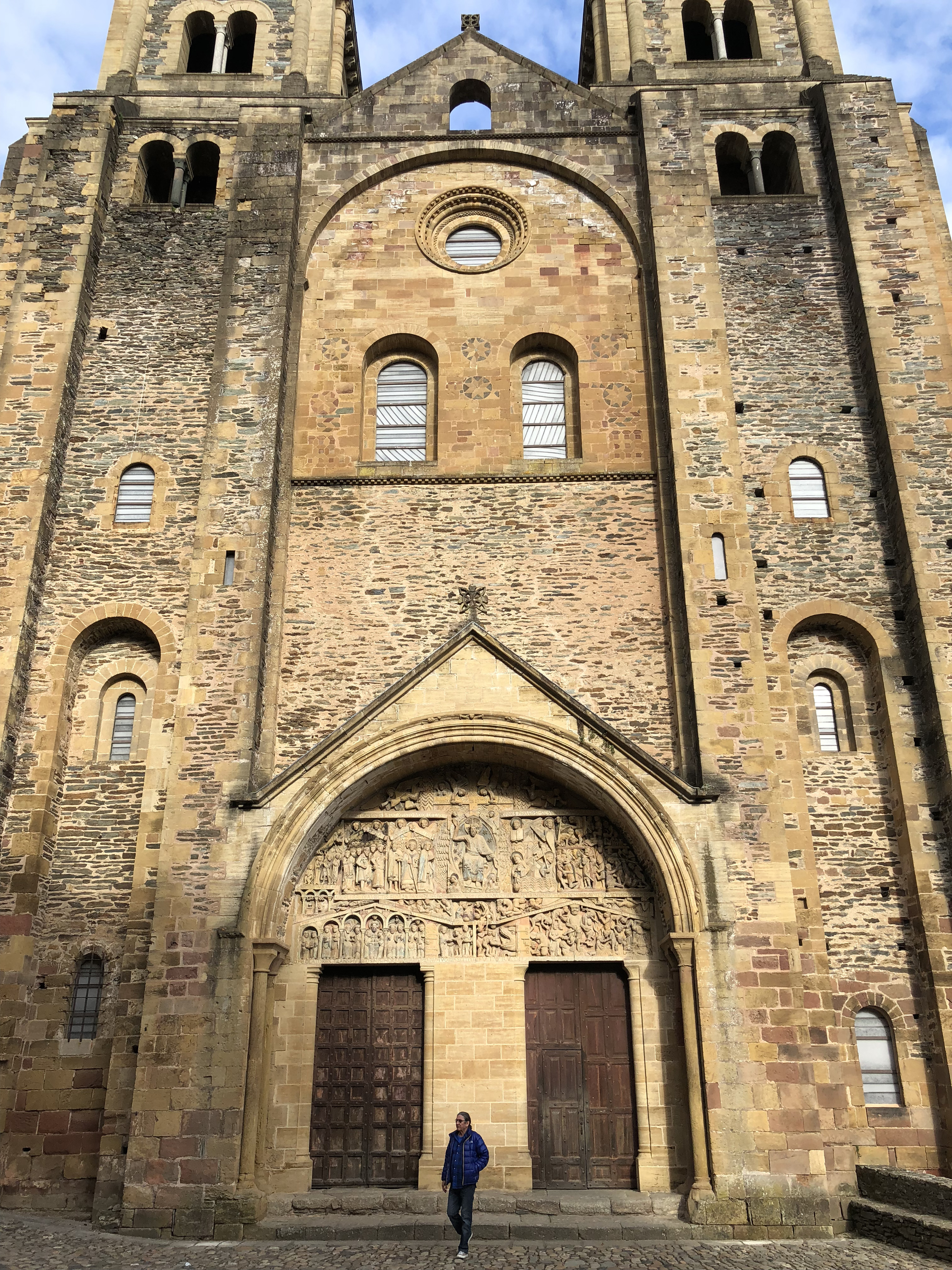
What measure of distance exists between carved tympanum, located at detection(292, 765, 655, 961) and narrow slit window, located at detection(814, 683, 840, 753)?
3008 millimetres

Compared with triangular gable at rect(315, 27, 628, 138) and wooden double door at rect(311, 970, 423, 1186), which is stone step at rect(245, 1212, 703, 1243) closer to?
wooden double door at rect(311, 970, 423, 1186)

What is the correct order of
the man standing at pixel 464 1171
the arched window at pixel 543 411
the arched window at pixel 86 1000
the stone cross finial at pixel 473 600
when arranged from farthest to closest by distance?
the arched window at pixel 543 411
the stone cross finial at pixel 473 600
the arched window at pixel 86 1000
the man standing at pixel 464 1171

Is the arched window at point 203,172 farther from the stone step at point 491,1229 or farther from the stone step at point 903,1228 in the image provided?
the stone step at point 903,1228

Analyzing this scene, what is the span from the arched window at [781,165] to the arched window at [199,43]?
10578mm

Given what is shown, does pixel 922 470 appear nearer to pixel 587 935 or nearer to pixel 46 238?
pixel 587 935

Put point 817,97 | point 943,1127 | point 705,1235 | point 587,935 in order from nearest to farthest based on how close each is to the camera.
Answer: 1. point 705,1235
2. point 943,1127
3. point 587,935
4. point 817,97

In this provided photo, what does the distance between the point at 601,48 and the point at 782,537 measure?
11.6m

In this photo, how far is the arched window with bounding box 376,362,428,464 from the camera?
16.3 m

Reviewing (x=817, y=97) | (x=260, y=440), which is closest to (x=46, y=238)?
(x=260, y=440)

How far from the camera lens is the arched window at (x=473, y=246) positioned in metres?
17.7

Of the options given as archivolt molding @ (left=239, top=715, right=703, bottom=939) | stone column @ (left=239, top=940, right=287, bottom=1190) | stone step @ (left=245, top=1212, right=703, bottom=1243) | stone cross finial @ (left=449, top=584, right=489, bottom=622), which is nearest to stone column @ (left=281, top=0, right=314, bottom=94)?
stone cross finial @ (left=449, top=584, right=489, bottom=622)

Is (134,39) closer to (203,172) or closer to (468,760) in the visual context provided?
(203,172)

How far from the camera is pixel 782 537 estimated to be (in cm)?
1511

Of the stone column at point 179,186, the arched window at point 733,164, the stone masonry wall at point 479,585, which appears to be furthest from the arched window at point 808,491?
the stone column at point 179,186
